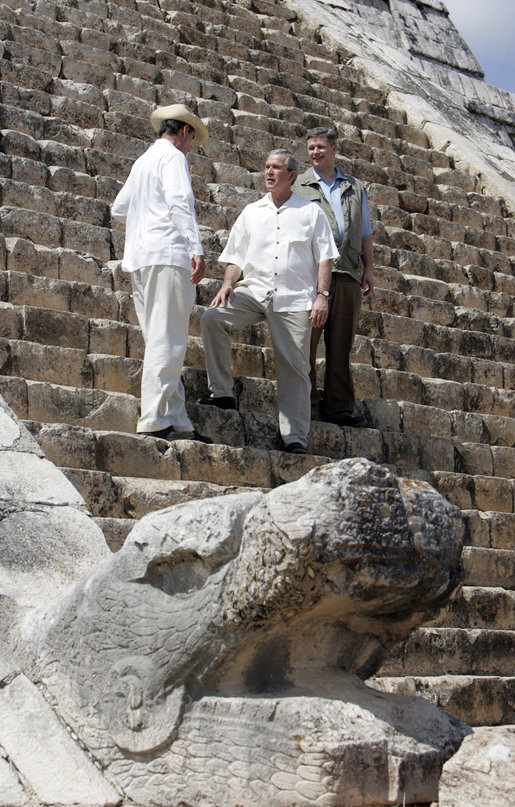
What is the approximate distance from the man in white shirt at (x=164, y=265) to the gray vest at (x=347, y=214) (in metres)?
1.28

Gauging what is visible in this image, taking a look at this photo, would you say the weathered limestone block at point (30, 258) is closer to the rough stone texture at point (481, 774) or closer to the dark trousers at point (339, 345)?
the dark trousers at point (339, 345)

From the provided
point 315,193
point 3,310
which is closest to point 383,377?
point 315,193

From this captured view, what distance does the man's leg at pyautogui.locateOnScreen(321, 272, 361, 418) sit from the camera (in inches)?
244

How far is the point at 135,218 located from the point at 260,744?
3680mm

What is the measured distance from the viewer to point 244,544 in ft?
7.68

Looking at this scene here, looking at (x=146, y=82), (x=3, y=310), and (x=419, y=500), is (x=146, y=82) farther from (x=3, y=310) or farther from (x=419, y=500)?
(x=419, y=500)

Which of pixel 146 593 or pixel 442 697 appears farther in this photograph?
pixel 442 697

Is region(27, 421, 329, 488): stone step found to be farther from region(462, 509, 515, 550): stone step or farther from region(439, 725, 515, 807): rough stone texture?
region(439, 725, 515, 807): rough stone texture

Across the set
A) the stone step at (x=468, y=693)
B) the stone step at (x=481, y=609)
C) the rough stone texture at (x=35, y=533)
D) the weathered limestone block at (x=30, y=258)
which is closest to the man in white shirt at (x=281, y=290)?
the weathered limestone block at (x=30, y=258)

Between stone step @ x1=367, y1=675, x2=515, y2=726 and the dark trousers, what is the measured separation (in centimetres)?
202

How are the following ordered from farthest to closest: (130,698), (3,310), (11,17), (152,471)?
(11,17) < (3,310) < (152,471) < (130,698)

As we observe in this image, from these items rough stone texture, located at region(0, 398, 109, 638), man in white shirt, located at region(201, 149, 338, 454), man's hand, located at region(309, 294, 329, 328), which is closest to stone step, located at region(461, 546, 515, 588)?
man in white shirt, located at region(201, 149, 338, 454)

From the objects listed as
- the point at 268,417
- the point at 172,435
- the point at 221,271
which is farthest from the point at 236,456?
the point at 221,271

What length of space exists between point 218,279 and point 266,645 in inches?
179
